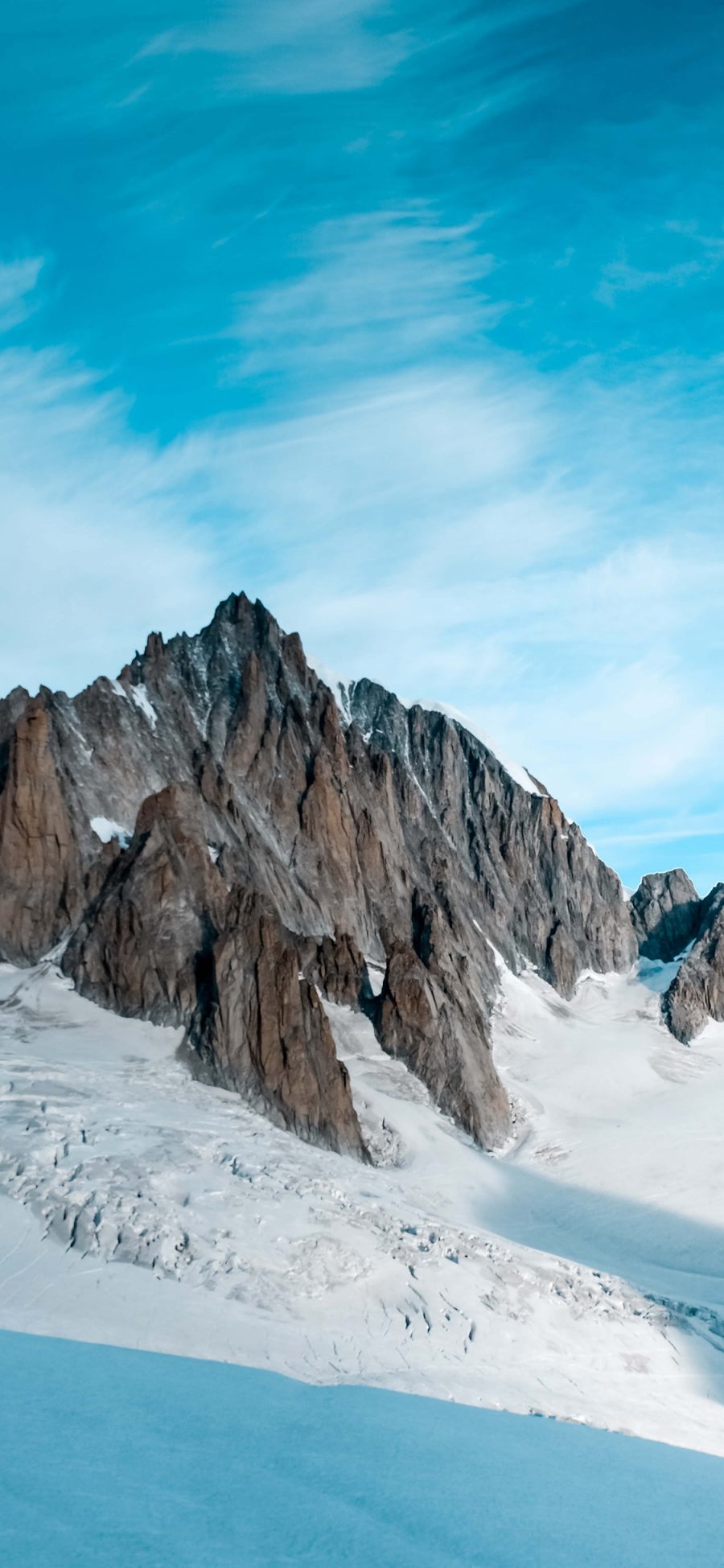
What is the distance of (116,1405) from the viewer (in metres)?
13.1

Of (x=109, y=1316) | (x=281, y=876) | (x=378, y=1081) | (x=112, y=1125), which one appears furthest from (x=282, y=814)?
(x=109, y=1316)

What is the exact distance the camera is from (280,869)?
3031 inches

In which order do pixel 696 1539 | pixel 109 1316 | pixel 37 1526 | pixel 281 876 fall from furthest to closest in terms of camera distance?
pixel 281 876 < pixel 109 1316 < pixel 696 1539 < pixel 37 1526

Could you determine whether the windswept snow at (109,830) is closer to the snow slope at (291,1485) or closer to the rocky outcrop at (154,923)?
the rocky outcrop at (154,923)

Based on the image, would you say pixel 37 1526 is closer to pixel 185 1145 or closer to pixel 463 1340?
pixel 463 1340

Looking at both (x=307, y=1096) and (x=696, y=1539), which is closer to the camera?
(x=696, y=1539)

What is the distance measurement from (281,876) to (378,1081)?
56.8ft

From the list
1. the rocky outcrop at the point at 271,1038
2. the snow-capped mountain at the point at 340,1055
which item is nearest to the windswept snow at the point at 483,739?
the snow-capped mountain at the point at 340,1055

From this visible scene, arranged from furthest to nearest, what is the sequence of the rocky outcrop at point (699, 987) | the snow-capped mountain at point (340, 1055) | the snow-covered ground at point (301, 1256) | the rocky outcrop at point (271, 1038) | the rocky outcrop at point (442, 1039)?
the rocky outcrop at point (699, 987)
the rocky outcrop at point (442, 1039)
the rocky outcrop at point (271, 1038)
the snow-capped mountain at point (340, 1055)
the snow-covered ground at point (301, 1256)

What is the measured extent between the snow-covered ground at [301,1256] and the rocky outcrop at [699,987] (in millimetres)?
47388

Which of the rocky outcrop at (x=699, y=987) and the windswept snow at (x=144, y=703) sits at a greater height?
the windswept snow at (x=144, y=703)

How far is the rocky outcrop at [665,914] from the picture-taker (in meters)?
125

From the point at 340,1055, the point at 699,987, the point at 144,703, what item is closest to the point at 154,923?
the point at 340,1055

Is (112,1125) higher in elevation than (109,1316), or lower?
higher
